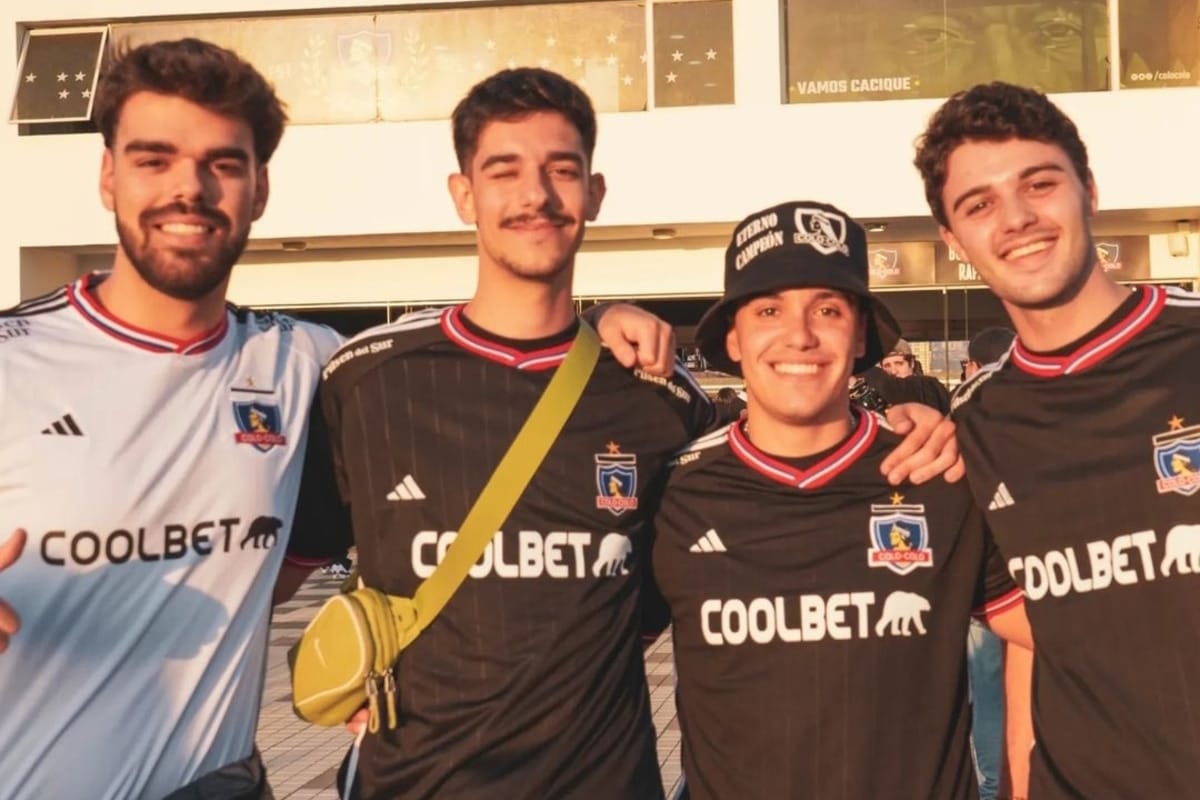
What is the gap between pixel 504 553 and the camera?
3393 millimetres

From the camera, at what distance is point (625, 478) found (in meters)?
3.58

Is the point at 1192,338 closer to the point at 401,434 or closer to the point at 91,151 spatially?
the point at 401,434

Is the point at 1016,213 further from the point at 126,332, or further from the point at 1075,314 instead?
the point at 126,332

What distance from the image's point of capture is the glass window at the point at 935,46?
1650 centimetres

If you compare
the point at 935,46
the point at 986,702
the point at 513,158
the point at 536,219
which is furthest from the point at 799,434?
the point at 935,46

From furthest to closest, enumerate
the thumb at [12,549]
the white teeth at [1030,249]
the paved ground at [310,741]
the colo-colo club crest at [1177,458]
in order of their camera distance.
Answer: the paved ground at [310,741] < the white teeth at [1030,249] < the colo-colo club crest at [1177,458] < the thumb at [12,549]

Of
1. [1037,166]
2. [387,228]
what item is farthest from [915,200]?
[1037,166]

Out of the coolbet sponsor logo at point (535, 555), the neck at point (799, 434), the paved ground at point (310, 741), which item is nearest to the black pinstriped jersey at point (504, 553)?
the coolbet sponsor logo at point (535, 555)

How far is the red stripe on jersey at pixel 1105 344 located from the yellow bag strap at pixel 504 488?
1.13 metres

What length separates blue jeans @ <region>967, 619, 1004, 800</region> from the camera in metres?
6.51

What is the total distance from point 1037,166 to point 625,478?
1275 mm

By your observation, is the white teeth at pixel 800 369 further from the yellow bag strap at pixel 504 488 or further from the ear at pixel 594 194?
the ear at pixel 594 194

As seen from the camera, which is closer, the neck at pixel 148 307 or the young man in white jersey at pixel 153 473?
the young man in white jersey at pixel 153 473

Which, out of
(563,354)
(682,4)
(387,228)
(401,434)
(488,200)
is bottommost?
(401,434)
